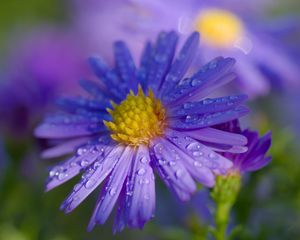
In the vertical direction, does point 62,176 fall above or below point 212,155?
above

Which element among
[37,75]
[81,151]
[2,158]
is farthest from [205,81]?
[37,75]

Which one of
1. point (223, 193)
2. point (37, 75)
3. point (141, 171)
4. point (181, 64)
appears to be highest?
point (37, 75)

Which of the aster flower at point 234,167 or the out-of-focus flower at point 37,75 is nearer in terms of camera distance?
the aster flower at point 234,167

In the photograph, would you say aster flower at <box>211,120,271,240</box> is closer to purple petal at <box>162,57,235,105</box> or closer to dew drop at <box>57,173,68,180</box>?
purple petal at <box>162,57,235,105</box>

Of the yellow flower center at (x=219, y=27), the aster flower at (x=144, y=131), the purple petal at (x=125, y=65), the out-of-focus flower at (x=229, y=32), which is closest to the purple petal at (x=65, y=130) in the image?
the aster flower at (x=144, y=131)

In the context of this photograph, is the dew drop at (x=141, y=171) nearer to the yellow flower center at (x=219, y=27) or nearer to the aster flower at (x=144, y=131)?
the aster flower at (x=144, y=131)

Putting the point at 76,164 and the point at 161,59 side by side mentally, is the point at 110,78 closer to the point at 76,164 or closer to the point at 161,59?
the point at 161,59

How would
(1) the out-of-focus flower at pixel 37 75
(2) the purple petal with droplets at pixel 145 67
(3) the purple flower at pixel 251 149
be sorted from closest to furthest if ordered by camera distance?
1. (3) the purple flower at pixel 251 149
2. (2) the purple petal with droplets at pixel 145 67
3. (1) the out-of-focus flower at pixel 37 75
